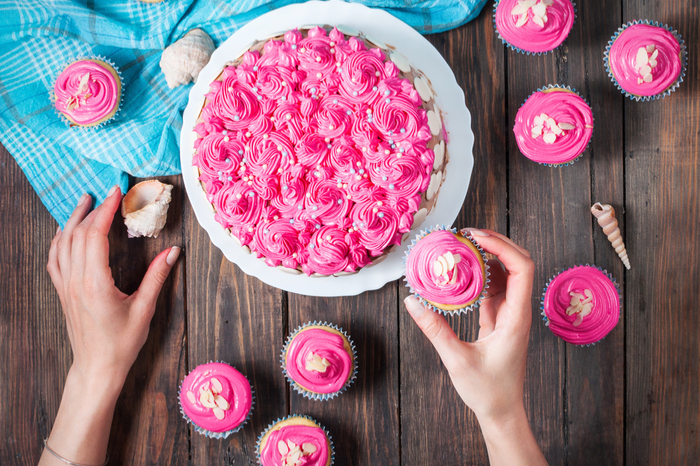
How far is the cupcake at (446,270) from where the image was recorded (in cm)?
140

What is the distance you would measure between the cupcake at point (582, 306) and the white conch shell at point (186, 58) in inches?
68.0

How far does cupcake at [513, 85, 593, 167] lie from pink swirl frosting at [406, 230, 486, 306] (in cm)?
61

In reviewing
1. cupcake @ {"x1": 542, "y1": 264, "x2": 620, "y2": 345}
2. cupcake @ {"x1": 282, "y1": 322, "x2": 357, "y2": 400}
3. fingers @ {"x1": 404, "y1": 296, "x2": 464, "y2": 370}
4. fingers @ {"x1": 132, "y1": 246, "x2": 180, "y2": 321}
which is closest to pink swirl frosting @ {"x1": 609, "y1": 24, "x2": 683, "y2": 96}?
cupcake @ {"x1": 542, "y1": 264, "x2": 620, "y2": 345}

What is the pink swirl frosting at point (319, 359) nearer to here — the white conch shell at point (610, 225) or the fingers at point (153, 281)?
the fingers at point (153, 281)

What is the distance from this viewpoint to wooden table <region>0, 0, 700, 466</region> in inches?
76.7

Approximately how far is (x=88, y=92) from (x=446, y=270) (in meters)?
1.58

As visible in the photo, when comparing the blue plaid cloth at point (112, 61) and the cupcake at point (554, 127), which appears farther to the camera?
the blue plaid cloth at point (112, 61)

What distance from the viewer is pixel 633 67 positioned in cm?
177

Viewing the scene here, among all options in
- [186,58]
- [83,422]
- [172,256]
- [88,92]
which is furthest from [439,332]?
[88,92]

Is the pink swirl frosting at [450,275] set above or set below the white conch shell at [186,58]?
below

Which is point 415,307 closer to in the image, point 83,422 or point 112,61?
point 83,422

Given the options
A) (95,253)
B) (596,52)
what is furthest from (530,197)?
(95,253)

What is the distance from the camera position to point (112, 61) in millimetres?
1957

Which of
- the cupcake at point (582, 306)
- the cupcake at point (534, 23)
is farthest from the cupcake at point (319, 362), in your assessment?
the cupcake at point (534, 23)
